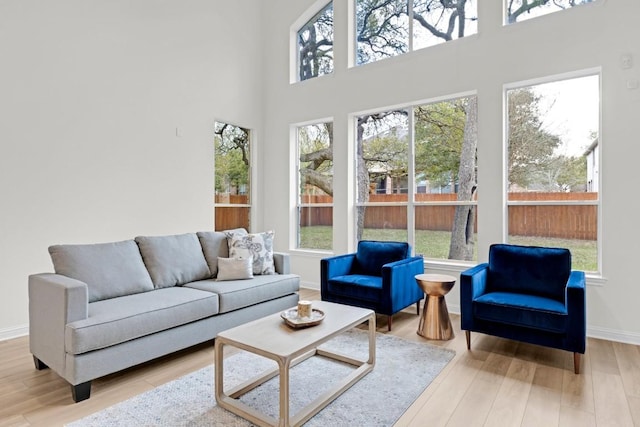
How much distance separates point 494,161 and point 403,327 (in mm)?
1961

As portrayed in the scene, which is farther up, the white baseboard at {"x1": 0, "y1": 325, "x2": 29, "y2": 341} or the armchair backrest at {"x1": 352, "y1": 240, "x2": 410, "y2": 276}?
the armchair backrest at {"x1": 352, "y1": 240, "x2": 410, "y2": 276}

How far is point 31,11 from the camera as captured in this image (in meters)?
3.42

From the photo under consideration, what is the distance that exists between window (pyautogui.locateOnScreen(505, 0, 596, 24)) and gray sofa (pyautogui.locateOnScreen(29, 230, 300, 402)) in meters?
3.55

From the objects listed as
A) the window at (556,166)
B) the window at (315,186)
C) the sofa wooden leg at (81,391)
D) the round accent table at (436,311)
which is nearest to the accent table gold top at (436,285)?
the round accent table at (436,311)

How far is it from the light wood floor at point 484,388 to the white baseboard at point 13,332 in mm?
192

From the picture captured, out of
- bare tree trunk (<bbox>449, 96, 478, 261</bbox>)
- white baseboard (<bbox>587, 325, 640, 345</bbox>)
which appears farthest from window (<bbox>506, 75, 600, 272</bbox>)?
white baseboard (<bbox>587, 325, 640, 345</bbox>)

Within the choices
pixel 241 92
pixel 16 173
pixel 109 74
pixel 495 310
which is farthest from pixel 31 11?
pixel 495 310

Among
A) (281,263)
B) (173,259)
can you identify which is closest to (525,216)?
(281,263)

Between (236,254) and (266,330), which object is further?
(236,254)

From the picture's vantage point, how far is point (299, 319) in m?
2.35

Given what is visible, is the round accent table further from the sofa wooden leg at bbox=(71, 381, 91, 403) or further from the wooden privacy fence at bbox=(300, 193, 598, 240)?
the sofa wooden leg at bbox=(71, 381, 91, 403)

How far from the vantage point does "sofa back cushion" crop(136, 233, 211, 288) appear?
10.8 feet

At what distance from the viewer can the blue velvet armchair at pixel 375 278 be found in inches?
136

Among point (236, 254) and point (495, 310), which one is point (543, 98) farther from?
point (236, 254)
